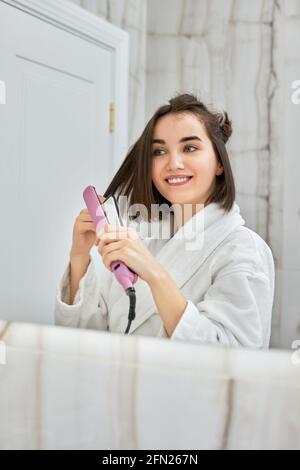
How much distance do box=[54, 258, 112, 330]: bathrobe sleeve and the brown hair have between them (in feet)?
0.41

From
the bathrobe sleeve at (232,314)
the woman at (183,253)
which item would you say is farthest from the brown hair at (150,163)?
the bathrobe sleeve at (232,314)

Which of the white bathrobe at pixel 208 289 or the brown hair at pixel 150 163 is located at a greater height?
the brown hair at pixel 150 163

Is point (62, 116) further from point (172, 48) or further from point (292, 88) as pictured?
point (292, 88)

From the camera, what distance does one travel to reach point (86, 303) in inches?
28.7

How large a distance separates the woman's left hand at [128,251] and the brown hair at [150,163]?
0.06 meters

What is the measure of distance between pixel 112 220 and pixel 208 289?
17cm

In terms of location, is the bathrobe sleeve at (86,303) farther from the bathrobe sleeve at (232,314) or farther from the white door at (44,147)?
the bathrobe sleeve at (232,314)

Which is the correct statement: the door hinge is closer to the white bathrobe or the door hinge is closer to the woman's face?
the woman's face

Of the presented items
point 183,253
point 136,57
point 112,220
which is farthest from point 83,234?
point 136,57

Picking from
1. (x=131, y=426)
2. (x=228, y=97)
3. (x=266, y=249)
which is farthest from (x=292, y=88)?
(x=131, y=426)

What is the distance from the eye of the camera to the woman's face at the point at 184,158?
0.68 metres

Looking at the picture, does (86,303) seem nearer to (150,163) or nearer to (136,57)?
(150,163)

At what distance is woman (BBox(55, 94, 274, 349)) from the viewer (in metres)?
0.65

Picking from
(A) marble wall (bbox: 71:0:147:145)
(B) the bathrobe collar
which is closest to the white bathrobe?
(B) the bathrobe collar
